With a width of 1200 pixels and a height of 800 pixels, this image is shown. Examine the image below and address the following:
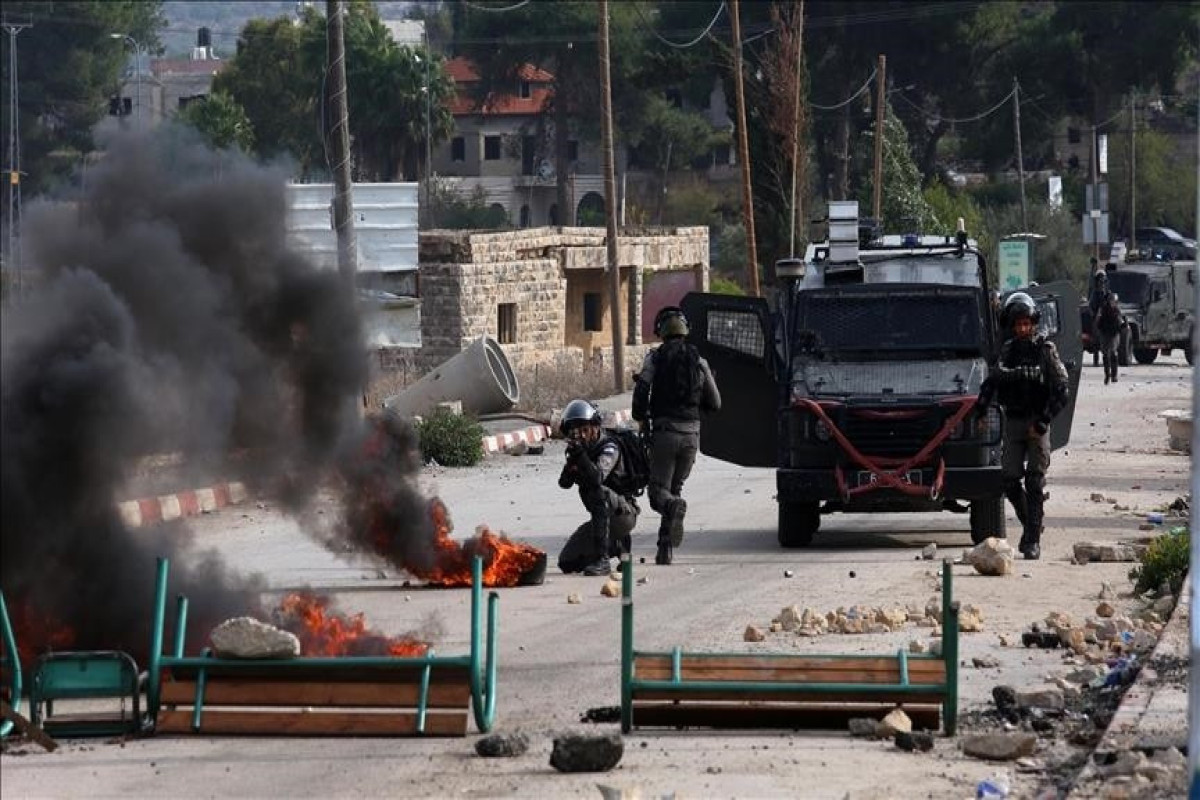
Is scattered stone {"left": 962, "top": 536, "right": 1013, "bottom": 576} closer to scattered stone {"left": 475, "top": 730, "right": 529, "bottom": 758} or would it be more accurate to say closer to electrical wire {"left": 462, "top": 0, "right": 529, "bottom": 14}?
scattered stone {"left": 475, "top": 730, "right": 529, "bottom": 758}

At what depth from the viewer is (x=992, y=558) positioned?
51.0 ft

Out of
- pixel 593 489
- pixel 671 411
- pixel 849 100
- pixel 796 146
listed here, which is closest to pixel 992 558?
pixel 671 411

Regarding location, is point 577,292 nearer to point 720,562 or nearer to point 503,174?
point 720,562

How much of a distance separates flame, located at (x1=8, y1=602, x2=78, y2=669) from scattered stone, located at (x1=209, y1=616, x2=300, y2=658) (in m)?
1.23

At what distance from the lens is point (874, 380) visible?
1716cm

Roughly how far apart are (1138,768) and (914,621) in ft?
15.2

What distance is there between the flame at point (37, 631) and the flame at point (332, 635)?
105 centimetres

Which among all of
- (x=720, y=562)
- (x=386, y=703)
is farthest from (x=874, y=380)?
(x=386, y=703)

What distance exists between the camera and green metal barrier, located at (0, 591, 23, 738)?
30.3ft

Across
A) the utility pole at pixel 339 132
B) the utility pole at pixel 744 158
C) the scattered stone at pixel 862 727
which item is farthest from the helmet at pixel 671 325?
the utility pole at pixel 744 158

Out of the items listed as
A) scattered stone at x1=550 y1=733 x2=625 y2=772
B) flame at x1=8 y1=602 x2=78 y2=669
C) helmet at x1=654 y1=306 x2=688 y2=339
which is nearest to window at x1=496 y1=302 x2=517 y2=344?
helmet at x1=654 y1=306 x2=688 y2=339

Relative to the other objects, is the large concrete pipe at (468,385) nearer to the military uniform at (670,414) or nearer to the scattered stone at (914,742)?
the military uniform at (670,414)

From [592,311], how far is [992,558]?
124 ft

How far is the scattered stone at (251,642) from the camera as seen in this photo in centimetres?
954
